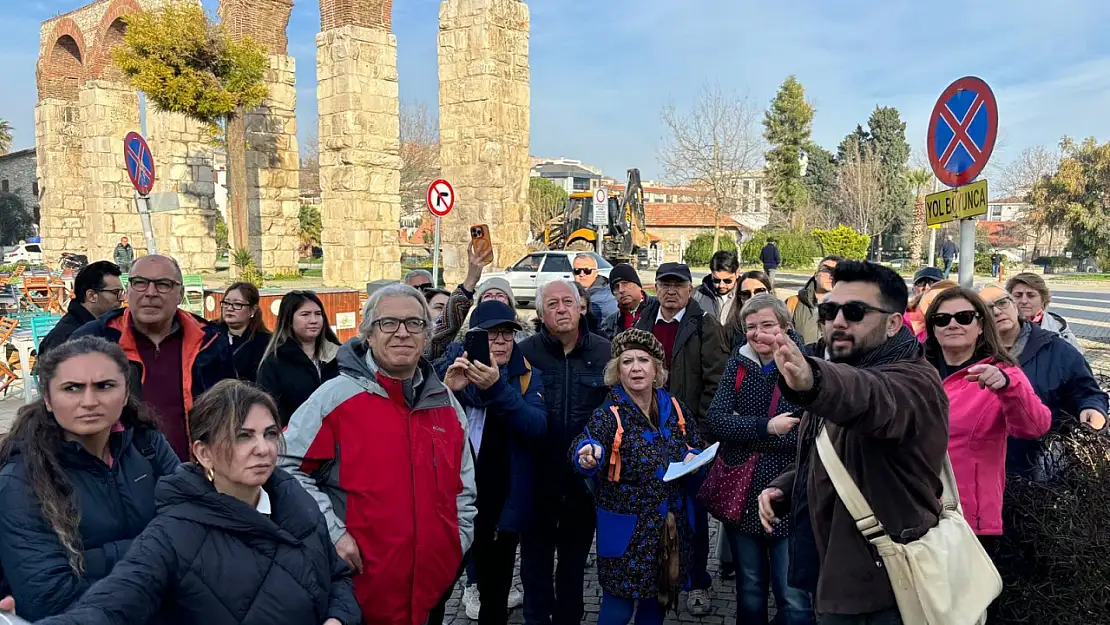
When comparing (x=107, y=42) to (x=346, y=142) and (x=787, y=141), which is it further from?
(x=787, y=141)

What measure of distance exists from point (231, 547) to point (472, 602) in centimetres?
259

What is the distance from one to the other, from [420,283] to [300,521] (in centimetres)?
366

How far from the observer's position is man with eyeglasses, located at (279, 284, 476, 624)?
2637mm

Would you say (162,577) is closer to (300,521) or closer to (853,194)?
(300,521)

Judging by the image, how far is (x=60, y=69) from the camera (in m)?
28.5

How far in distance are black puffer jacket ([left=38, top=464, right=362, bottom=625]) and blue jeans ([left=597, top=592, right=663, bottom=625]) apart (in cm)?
157

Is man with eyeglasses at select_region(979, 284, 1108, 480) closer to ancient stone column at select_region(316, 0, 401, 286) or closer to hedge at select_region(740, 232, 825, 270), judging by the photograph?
ancient stone column at select_region(316, 0, 401, 286)

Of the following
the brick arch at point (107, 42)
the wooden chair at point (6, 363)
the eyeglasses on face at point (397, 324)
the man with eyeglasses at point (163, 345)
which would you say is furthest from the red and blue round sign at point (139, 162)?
the brick arch at point (107, 42)

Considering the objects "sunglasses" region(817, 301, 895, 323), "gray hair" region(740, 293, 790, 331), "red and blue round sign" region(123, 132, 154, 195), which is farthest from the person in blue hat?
"red and blue round sign" region(123, 132, 154, 195)

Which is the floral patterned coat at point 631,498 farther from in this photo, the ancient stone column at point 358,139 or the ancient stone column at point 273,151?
the ancient stone column at point 273,151

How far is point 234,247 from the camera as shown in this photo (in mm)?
17812

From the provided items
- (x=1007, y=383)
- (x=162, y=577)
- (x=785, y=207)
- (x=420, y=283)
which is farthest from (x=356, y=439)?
(x=785, y=207)

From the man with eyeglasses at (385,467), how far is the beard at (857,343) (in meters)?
1.45

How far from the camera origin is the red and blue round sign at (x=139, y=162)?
7.47 metres
